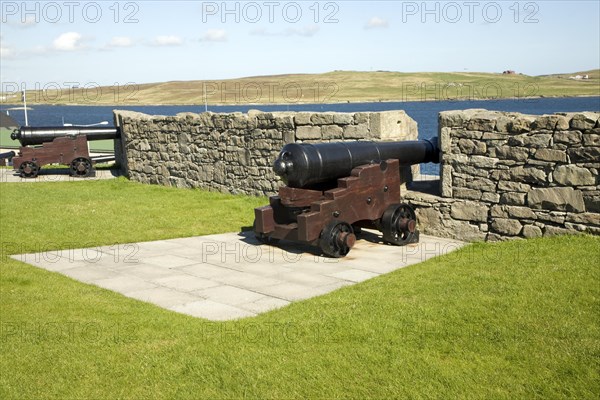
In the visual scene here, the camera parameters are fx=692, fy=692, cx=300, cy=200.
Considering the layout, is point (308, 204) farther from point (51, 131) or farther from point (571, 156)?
point (51, 131)

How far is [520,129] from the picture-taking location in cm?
786

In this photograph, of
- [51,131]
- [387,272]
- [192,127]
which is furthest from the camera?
[51,131]

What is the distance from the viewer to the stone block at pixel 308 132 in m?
10.6

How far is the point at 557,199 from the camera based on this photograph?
7.64 meters

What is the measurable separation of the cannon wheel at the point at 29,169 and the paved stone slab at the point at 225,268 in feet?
27.8

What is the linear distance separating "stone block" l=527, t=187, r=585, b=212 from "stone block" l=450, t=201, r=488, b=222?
58cm

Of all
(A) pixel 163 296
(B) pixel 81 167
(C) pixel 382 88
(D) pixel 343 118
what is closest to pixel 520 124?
(D) pixel 343 118

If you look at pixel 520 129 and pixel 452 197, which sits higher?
pixel 520 129

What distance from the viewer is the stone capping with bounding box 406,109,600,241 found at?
7457mm

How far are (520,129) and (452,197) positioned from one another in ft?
4.05

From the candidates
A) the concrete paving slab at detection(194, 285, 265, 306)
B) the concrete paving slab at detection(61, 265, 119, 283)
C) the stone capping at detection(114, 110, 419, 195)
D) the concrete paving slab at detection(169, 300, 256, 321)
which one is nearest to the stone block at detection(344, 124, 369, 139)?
the stone capping at detection(114, 110, 419, 195)

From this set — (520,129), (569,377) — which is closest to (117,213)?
(520,129)

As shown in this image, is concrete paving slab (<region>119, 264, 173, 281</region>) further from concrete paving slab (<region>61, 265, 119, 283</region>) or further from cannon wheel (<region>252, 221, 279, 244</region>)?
cannon wheel (<region>252, 221, 279, 244</region>)

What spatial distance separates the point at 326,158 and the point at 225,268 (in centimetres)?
164
